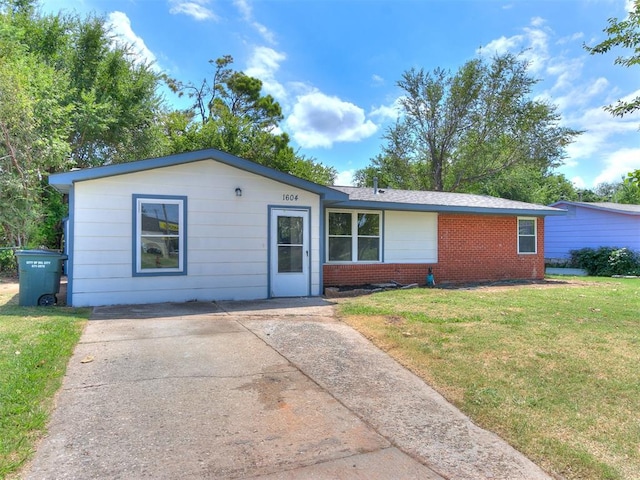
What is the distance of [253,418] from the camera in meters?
3.37

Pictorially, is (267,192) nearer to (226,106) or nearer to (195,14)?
(195,14)

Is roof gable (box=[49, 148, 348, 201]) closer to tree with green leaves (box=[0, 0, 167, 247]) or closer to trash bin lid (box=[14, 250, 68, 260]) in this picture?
trash bin lid (box=[14, 250, 68, 260])

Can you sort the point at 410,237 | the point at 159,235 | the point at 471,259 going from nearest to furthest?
the point at 159,235, the point at 410,237, the point at 471,259

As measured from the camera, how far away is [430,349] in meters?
5.33

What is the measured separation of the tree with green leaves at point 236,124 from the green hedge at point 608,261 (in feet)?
50.2

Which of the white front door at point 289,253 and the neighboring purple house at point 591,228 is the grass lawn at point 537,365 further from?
the neighboring purple house at point 591,228

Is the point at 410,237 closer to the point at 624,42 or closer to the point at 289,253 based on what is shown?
the point at 289,253

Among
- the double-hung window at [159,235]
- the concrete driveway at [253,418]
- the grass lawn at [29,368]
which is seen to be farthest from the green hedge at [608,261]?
the grass lawn at [29,368]

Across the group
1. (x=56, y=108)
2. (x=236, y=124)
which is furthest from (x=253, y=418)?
(x=236, y=124)

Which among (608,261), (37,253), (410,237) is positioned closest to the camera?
(37,253)

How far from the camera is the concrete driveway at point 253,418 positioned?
2689 mm

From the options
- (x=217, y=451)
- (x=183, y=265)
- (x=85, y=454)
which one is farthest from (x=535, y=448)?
(x=183, y=265)

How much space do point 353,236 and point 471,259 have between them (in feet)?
13.8

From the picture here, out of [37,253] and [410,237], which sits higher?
[410,237]
